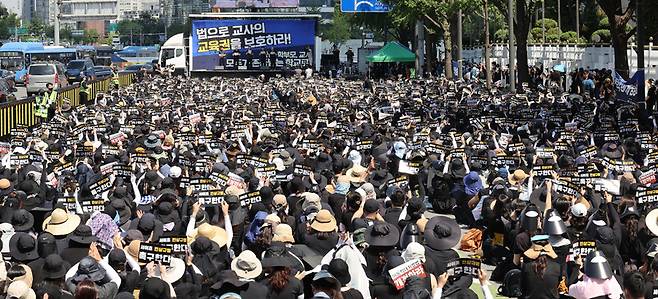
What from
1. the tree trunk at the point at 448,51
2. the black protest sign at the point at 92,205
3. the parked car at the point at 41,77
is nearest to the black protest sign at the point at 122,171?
the black protest sign at the point at 92,205

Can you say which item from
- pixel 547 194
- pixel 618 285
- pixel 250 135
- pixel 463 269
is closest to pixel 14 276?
pixel 463 269

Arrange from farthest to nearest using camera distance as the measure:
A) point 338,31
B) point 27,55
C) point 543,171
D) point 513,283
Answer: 1. point 338,31
2. point 27,55
3. point 543,171
4. point 513,283

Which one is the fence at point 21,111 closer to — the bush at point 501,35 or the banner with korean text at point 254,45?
the banner with korean text at point 254,45

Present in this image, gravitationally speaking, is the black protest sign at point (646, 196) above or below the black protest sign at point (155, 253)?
above

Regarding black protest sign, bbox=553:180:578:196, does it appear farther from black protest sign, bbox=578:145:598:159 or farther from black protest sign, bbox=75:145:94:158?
black protest sign, bbox=75:145:94:158

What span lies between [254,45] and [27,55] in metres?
16.6

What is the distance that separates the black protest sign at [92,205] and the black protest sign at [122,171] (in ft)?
9.43

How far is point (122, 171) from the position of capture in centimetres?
1738

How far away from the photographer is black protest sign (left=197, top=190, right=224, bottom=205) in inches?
561

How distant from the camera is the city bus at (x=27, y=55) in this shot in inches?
2977

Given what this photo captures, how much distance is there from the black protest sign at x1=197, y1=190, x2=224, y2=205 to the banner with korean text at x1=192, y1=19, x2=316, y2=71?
51.6 m

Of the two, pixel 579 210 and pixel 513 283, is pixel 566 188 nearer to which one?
pixel 579 210

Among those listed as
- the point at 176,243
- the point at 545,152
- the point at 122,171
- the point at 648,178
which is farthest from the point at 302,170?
the point at 176,243

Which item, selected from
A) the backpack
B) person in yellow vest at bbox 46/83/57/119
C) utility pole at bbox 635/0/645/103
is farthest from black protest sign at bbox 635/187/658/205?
person in yellow vest at bbox 46/83/57/119
